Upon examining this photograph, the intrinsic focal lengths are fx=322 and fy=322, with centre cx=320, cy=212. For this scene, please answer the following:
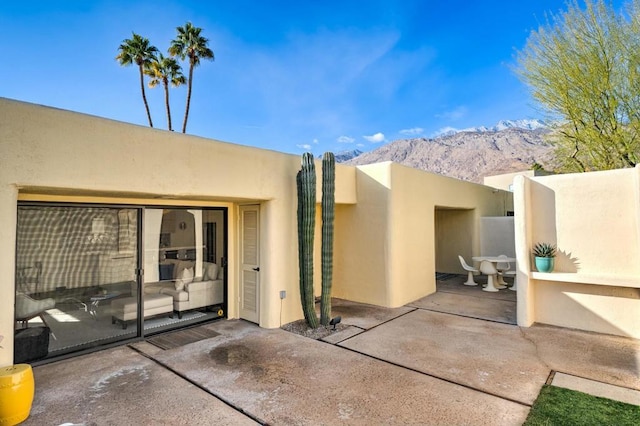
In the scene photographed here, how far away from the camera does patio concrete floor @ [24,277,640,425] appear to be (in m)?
3.72

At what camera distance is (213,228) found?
24.1 feet

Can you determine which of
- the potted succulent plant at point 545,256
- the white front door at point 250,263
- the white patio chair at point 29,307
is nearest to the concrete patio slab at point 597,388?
the potted succulent plant at point 545,256

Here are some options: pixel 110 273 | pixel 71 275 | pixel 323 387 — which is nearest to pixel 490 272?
pixel 323 387

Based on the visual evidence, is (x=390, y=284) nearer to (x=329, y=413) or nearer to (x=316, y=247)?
(x=316, y=247)

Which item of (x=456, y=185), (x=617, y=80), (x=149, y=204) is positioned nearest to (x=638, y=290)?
(x=456, y=185)

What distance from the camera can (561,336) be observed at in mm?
6402

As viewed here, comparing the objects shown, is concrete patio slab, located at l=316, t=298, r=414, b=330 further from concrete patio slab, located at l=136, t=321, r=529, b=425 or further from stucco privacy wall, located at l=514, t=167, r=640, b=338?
stucco privacy wall, located at l=514, t=167, r=640, b=338

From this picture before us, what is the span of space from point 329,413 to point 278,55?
17714 mm

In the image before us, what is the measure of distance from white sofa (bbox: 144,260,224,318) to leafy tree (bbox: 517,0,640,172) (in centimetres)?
1194

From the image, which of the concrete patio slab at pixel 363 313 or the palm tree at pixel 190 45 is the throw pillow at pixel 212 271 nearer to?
the concrete patio slab at pixel 363 313

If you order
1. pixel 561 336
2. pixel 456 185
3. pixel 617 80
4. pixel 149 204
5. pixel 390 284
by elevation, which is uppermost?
pixel 617 80

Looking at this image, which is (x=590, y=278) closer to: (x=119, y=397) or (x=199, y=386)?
(x=199, y=386)

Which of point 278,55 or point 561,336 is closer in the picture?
point 561,336

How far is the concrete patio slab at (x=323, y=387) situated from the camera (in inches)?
145
